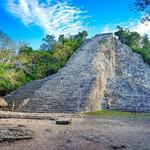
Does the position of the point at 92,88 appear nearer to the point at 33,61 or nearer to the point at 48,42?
the point at 33,61

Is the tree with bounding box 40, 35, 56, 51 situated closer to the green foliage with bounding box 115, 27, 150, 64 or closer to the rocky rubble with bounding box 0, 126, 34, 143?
the green foliage with bounding box 115, 27, 150, 64

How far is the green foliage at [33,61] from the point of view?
29578 millimetres

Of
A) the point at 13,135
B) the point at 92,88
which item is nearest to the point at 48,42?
the point at 92,88

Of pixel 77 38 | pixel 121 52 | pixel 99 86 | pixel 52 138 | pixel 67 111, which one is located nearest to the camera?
pixel 52 138

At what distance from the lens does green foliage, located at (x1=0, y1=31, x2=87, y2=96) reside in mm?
29578

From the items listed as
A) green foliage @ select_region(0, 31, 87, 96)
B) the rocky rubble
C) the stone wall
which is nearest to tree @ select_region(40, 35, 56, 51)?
green foliage @ select_region(0, 31, 87, 96)

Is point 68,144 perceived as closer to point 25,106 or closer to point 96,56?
point 25,106

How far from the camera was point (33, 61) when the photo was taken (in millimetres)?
43000

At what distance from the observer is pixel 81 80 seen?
29469 millimetres

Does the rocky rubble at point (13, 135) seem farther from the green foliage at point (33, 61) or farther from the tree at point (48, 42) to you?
the tree at point (48, 42)

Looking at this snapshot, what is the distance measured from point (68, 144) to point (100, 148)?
1.06m

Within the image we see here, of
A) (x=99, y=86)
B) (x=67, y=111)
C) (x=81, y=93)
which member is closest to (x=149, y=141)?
(x=67, y=111)

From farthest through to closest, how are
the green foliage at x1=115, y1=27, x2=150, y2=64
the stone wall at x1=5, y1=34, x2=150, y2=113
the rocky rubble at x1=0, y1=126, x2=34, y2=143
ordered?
the green foliage at x1=115, y1=27, x2=150, y2=64 < the stone wall at x1=5, y1=34, x2=150, y2=113 < the rocky rubble at x1=0, y1=126, x2=34, y2=143

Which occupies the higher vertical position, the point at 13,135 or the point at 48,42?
the point at 48,42
